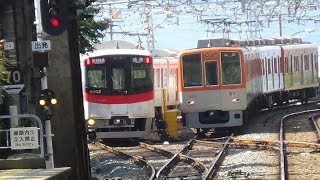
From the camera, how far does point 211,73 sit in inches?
→ 961

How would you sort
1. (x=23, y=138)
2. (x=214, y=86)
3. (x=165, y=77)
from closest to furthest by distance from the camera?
(x=23, y=138) → (x=214, y=86) → (x=165, y=77)

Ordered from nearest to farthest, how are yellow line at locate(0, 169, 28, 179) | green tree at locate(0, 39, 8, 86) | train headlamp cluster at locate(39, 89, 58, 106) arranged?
yellow line at locate(0, 169, 28, 179) → green tree at locate(0, 39, 8, 86) → train headlamp cluster at locate(39, 89, 58, 106)

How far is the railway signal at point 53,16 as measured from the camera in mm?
10695

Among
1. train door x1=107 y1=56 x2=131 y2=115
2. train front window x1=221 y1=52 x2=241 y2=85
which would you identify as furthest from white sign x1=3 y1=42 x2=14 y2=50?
train front window x1=221 y1=52 x2=241 y2=85

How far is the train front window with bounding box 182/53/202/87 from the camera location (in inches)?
958

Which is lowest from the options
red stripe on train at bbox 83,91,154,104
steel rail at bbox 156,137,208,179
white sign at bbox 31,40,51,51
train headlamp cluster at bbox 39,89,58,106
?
steel rail at bbox 156,137,208,179

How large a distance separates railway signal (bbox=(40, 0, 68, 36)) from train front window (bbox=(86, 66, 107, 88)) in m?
12.4

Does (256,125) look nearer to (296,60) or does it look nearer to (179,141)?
(179,141)

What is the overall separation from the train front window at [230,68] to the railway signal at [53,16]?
13.9 metres

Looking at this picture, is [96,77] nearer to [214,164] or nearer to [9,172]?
[214,164]

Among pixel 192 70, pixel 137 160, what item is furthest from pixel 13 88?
pixel 192 70

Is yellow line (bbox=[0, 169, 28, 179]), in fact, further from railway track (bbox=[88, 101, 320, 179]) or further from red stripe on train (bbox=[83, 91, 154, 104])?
red stripe on train (bbox=[83, 91, 154, 104])

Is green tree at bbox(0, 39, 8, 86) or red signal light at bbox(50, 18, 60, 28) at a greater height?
red signal light at bbox(50, 18, 60, 28)

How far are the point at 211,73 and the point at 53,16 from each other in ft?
46.0
